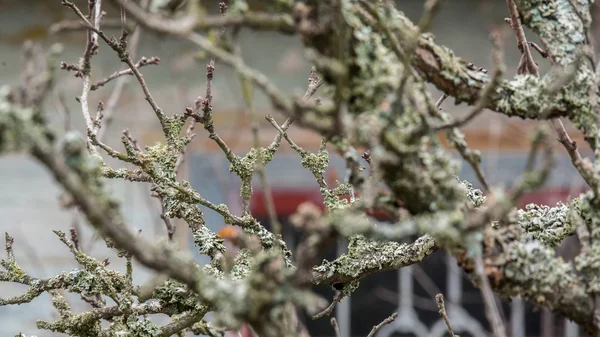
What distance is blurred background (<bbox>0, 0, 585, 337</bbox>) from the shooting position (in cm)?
281

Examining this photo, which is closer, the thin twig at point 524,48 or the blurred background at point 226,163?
the thin twig at point 524,48

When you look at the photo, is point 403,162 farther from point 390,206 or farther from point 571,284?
point 571,284

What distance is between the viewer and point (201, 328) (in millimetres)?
1043

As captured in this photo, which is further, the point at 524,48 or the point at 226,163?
the point at 226,163

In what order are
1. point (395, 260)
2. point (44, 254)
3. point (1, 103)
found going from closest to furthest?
1. point (1, 103)
2. point (395, 260)
3. point (44, 254)

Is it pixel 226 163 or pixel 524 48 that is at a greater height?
pixel 226 163

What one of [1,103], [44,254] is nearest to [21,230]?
[44,254]

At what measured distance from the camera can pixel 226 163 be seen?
2.99 m

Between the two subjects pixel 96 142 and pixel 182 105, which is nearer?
pixel 96 142

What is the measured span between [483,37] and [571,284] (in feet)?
8.13

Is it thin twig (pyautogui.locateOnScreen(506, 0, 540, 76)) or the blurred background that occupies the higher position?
the blurred background

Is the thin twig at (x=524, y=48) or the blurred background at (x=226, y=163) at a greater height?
the blurred background at (x=226, y=163)

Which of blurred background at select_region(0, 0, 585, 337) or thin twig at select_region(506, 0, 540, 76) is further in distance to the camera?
blurred background at select_region(0, 0, 585, 337)

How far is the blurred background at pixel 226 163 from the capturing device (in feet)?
9.21
